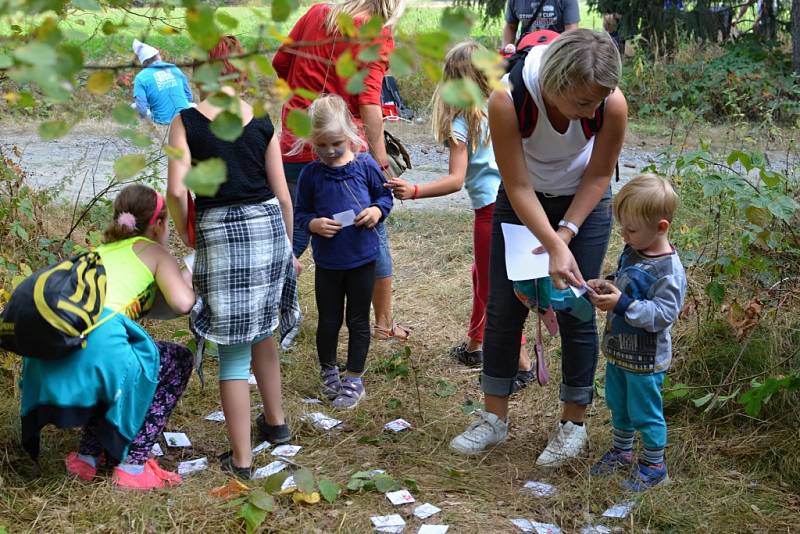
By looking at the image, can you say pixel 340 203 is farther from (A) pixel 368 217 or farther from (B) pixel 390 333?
(B) pixel 390 333

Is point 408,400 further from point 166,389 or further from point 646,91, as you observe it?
point 646,91

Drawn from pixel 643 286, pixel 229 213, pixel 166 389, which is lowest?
pixel 166 389

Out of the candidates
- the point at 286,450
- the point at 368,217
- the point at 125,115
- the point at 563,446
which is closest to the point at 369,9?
the point at 368,217

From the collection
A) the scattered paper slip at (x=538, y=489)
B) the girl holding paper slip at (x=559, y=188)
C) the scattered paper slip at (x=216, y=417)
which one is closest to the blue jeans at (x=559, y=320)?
the girl holding paper slip at (x=559, y=188)

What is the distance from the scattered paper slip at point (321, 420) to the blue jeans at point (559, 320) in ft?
2.38

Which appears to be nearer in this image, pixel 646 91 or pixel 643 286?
pixel 643 286

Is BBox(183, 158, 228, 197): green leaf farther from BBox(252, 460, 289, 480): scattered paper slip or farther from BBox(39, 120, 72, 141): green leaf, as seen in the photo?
BBox(252, 460, 289, 480): scattered paper slip

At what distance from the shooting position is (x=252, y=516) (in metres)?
2.76

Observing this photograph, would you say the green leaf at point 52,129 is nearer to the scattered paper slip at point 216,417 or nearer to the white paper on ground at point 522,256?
the white paper on ground at point 522,256

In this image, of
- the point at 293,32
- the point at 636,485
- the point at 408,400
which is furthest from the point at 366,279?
A: the point at 636,485

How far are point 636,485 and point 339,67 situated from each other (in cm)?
215

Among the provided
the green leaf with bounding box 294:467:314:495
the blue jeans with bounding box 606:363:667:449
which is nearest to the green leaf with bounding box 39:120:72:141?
the green leaf with bounding box 294:467:314:495

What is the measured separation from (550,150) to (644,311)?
654mm

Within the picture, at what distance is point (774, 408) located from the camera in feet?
11.3
